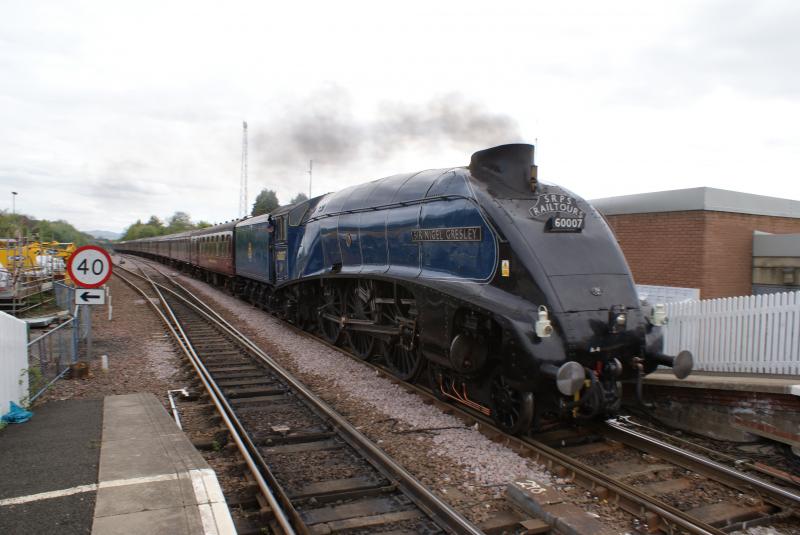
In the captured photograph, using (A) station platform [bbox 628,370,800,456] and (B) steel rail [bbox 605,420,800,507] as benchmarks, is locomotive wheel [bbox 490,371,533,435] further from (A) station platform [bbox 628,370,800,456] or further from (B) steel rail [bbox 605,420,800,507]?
(A) station platform [bbox 628,370,800,456]

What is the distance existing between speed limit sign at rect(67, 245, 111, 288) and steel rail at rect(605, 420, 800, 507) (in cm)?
767

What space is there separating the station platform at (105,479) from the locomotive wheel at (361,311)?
12.5 ft

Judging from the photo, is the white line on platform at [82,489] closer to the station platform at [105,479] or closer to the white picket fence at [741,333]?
the station platform at [105,479]

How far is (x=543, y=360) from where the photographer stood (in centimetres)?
531

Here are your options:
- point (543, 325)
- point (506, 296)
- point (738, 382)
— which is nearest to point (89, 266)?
point (506, 296)

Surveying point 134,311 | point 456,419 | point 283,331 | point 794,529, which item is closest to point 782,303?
point 794,529

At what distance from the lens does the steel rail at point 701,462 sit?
4.61 metres

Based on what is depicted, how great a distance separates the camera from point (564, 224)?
20.4 ft

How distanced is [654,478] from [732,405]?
2.04m

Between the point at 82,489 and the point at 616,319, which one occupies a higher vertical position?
the point at 616,319

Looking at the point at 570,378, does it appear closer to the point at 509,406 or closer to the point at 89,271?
the point at 509,406

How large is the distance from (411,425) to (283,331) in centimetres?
741

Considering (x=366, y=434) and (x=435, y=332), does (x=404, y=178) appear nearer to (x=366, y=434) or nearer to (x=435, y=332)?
(x=435, y=332)

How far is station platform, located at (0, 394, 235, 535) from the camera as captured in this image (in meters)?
3.64
